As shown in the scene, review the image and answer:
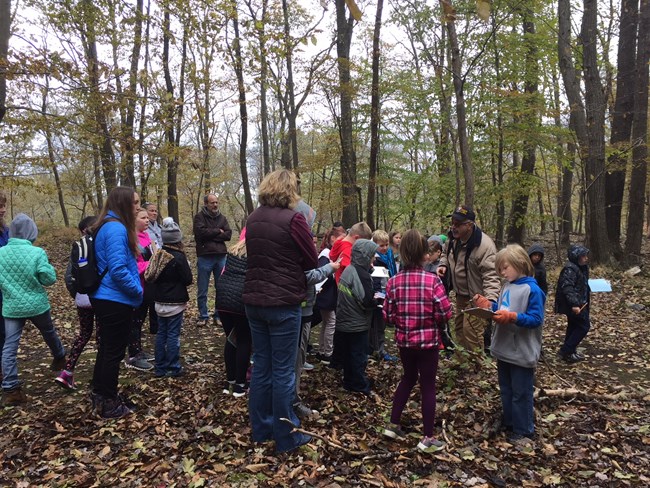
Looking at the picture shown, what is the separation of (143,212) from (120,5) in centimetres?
703

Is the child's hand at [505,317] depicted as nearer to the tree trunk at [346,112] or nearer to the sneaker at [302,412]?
the sneaker at [302,412]

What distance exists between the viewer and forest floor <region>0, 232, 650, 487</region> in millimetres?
3088

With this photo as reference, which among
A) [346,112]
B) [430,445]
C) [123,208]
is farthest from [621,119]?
[123,208]

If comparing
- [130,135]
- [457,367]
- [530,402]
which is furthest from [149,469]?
[130,135]

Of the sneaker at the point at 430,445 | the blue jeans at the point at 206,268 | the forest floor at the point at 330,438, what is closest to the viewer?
the forest floor at the point at 330,438

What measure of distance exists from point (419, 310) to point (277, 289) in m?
1.21

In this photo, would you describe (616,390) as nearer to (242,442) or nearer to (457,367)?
(457,367)

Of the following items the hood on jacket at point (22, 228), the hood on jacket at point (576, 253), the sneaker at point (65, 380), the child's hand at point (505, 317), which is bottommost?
the sneaker at point (65, 380)

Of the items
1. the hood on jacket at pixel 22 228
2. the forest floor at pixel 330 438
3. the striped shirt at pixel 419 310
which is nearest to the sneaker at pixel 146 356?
the forest floor at pixel 330 438

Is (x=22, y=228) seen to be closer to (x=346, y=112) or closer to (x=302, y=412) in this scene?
(x=302, y=412)

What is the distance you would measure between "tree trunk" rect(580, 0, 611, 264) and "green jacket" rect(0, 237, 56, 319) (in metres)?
12.1

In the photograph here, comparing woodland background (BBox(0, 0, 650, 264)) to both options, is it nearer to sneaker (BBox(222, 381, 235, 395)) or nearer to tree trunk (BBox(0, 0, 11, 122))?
tree trunk (BBox(0, 0, 11, 122))

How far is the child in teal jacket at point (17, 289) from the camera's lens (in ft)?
14.4

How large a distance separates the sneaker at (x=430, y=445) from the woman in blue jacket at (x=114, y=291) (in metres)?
2.75
